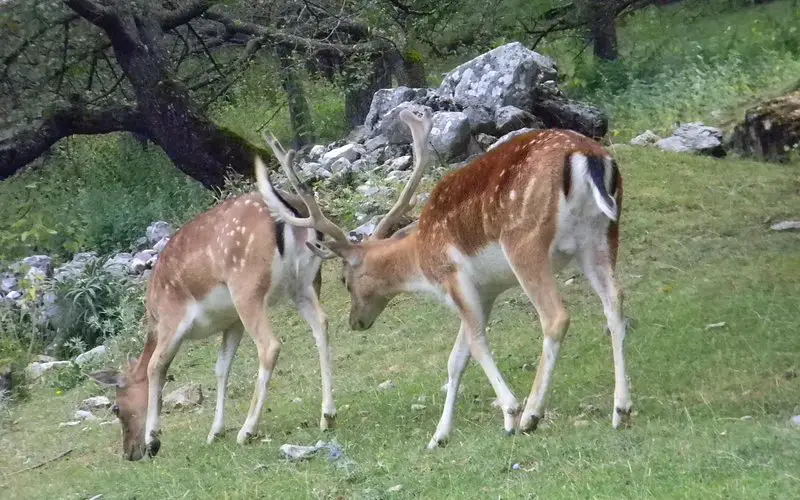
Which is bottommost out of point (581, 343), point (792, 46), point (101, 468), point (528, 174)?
point (792, 46)

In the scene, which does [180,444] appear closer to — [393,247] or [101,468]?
[101,468]

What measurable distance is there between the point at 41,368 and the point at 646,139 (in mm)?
8376

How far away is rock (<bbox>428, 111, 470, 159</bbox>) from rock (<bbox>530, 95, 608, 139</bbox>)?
1.42m

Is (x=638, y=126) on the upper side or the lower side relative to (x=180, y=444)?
lower

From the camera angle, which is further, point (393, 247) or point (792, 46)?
point (792, 46)

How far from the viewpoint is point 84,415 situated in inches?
393

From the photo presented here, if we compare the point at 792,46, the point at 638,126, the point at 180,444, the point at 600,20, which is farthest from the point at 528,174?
the point at 792,46

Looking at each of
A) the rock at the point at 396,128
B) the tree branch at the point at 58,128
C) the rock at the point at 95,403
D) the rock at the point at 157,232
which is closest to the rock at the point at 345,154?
the rock at the point at 396,128

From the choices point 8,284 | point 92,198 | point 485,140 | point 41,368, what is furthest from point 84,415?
point 92,198

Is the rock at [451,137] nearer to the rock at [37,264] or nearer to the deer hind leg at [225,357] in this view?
the rock at [37,264]

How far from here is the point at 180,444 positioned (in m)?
8.09

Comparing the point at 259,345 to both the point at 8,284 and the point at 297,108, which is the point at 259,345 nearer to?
the point at 8,284

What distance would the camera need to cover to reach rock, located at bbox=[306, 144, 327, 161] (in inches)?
633

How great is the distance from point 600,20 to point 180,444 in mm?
7503
